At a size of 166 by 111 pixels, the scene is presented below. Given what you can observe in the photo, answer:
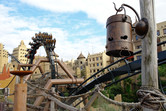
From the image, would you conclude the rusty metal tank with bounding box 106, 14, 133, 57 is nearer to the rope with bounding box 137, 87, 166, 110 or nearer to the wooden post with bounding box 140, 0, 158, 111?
the wooden post with bounding box 140, 0, 158, 111

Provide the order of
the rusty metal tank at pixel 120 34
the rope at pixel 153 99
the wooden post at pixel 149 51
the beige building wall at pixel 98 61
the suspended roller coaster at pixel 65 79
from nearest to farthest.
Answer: the rope at pixel 153 99 → the wooden post at pixel 149 51 → the rusty metal tank at pixel 120 34 → the suspended roller coaster at pixel 65 79 → the beige building wall at pixel 98 61

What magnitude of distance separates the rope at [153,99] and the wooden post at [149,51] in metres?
0.07

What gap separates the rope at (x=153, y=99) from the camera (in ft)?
6.86

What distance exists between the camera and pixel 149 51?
228cm

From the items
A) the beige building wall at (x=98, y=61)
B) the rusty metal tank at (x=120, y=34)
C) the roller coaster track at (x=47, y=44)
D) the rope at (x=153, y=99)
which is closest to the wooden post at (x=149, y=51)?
the rope at (x=153, y=99)

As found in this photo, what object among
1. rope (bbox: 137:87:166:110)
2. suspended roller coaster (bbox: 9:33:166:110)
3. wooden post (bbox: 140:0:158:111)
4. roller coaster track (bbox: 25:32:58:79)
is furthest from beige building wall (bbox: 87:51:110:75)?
rope (bbox: 137:87:166:110)

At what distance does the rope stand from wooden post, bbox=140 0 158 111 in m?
0.07

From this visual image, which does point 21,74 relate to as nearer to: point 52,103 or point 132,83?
point 52,103

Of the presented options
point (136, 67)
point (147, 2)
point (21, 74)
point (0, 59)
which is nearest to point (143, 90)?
point (147, 2)

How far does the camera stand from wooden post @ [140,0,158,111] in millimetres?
2213

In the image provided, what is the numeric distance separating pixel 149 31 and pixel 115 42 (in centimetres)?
67

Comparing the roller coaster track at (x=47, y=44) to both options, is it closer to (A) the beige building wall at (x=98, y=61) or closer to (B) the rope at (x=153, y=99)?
(B) the rope at (x=153, y=99)

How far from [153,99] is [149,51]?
655 millimetres

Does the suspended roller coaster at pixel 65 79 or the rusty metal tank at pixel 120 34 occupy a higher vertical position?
the rusty metal tank at pixel 120 34
